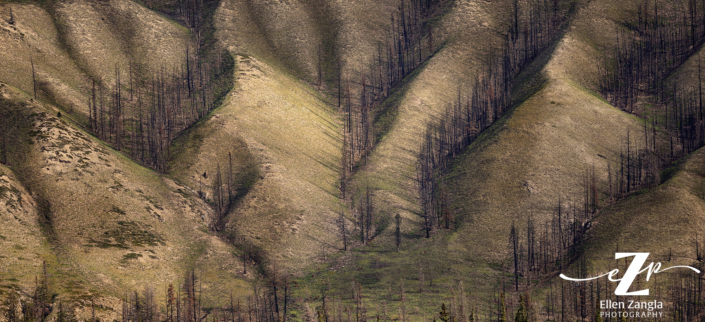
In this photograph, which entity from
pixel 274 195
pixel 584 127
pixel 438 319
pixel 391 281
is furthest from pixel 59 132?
pixel 584 127

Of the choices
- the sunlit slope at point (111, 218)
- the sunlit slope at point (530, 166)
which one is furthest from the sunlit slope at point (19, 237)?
the sunlit slope at point (530, 166)

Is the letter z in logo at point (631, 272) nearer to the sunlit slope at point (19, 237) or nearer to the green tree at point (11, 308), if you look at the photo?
the green tree at point (11, 308)

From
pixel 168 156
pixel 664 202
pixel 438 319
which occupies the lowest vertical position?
pixel 438 319

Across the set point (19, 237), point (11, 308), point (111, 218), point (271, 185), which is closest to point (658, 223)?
point (271, 185)

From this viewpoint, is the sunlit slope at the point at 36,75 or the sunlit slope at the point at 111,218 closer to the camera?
the sunlit slope at the point at 111,218

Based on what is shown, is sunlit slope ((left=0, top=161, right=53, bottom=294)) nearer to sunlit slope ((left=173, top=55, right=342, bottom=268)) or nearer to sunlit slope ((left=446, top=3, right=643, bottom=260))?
sunlit slope ((left=173, top=55, right=342, bottom=268))

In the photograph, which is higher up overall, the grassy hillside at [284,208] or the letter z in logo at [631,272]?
the grassy hillside at [284,208]

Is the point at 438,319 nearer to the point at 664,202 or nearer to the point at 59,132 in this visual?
the point at 664,202

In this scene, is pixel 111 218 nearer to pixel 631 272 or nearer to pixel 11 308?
pixel 11 308

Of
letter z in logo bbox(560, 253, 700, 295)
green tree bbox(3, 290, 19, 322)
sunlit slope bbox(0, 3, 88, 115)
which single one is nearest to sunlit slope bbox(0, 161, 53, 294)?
green tree bbox(3, 290, 19, 322)
